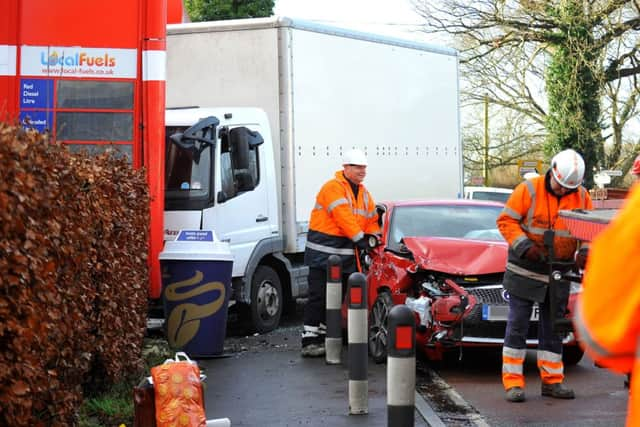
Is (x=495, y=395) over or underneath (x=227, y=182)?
underneath

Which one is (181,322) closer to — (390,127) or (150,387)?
(150,387)

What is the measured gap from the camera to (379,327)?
10.7 m

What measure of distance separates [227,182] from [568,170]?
528 cm

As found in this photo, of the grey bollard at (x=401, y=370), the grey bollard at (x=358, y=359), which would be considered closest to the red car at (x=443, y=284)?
the grey bollard at (x=358, y=359)

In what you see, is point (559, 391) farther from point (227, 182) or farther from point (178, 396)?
point (227, 182)

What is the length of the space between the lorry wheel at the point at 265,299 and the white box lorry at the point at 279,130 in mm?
14

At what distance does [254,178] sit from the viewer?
13539 mm

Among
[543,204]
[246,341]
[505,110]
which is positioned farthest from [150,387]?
[505,110]

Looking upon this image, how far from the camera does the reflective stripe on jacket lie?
870 centimetres

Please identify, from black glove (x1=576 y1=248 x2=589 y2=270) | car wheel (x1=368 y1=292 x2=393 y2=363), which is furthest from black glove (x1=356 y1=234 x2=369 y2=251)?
black glove (x1=576 y1=248 x2=589 y2=270)

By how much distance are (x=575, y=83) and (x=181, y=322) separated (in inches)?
1097

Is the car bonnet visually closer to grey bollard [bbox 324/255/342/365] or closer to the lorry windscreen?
grey bollard [bbox 324/255/342/365]

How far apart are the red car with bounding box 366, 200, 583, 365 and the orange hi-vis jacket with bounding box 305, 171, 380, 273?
0.76 feet

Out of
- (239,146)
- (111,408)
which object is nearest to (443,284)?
(111,408)
